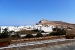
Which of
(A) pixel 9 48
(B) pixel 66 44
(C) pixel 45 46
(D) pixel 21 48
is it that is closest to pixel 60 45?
(B) pixel 66 44

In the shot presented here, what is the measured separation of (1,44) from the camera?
1369 cm

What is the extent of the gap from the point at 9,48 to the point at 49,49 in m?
4.52

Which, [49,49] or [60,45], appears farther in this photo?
[60,45]

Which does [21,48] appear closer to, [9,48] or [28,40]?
[9,48]

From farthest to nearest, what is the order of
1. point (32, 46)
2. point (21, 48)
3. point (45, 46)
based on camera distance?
point (45, 46) < point (32, 46) < point (21, 48)

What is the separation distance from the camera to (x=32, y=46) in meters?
14.6

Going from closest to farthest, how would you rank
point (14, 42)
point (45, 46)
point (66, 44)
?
point (45, 46), point (14, 42), point (66, 44)

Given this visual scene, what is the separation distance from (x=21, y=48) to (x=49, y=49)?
3.21 m

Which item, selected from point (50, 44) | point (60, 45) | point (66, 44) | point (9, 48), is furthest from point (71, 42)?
A: point (9, 48)

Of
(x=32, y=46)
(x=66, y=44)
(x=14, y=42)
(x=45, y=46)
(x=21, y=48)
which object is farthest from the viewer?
(x=66, y=44)

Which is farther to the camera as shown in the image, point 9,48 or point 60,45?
point 60,45

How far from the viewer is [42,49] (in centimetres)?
1479

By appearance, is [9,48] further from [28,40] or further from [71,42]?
[71,42]

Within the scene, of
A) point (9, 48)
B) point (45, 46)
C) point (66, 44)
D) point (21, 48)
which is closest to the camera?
point (9, 48)
